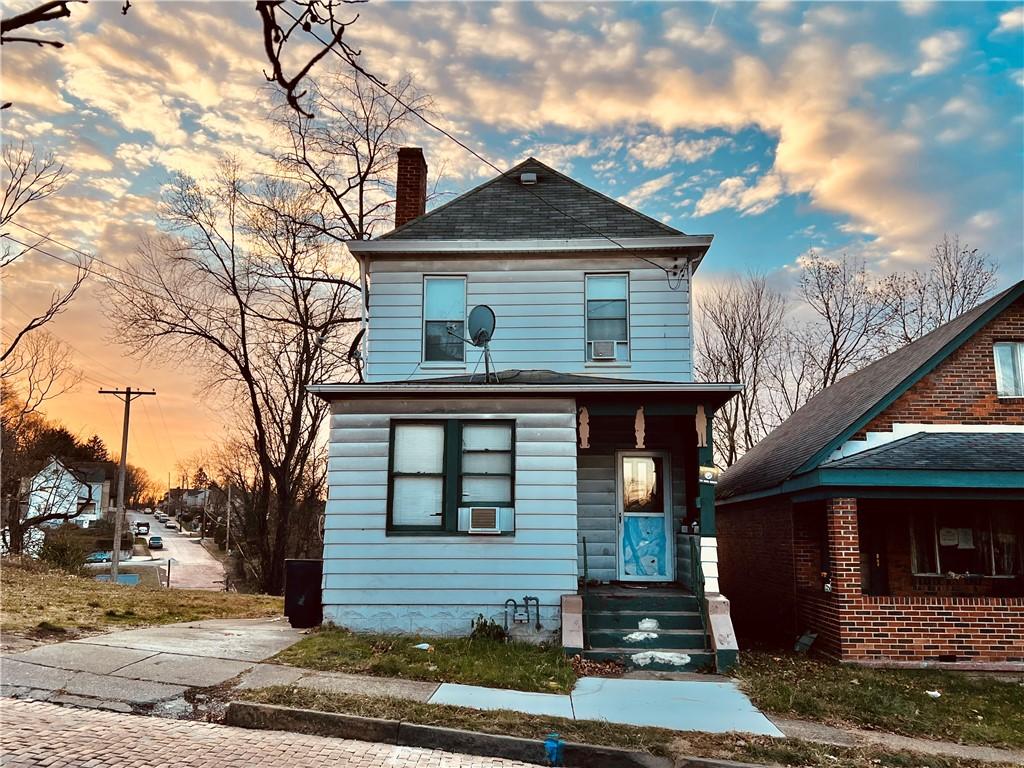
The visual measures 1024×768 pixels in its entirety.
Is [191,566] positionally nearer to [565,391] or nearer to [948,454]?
[565,391]

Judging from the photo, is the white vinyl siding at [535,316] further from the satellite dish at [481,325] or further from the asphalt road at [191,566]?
the asphalt road at [191,566]

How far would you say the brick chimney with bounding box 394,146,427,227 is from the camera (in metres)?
15.0

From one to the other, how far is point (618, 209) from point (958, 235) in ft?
66.9

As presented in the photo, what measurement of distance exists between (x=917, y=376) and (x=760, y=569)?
5.36 m

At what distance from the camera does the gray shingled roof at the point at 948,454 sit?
Result: 10195 millimetres

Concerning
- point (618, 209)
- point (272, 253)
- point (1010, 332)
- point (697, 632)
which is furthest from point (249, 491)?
point (1010, 332)

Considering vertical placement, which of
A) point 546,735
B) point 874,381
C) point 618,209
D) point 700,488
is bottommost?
point 546,735

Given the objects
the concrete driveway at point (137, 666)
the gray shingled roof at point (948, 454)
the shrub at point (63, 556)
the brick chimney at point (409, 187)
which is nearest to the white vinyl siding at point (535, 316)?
the brick chimney at point (409, 187)

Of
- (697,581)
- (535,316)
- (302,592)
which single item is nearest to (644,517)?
(697,581)

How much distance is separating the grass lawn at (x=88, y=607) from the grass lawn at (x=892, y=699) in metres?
9.10

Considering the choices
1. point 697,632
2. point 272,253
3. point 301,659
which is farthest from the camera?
point 272,253

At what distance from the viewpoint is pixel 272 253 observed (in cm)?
2359

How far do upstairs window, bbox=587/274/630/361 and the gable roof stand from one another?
3.55 meters

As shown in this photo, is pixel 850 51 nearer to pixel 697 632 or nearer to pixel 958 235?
pixel 697 632
